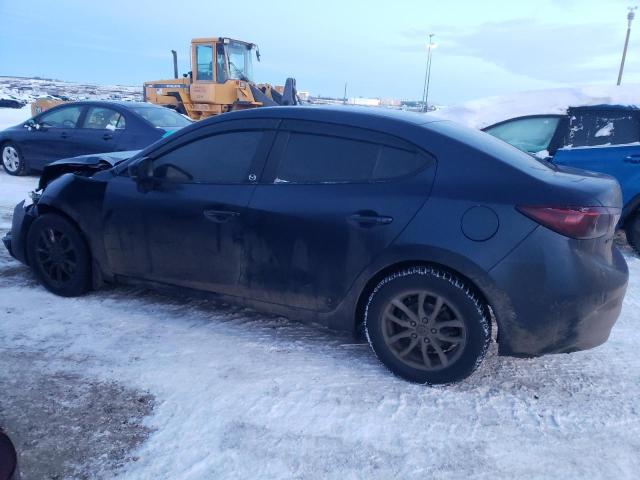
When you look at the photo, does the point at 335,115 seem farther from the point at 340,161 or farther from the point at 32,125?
the point at 32,125

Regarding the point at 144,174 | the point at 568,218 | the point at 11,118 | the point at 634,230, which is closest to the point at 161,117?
the point at 144,174

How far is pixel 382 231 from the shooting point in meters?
3.02

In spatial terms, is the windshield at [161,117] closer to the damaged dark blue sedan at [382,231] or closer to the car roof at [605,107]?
the damaged dark blue sedan at [382,231]

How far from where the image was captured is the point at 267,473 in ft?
7.70

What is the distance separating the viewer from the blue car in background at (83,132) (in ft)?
28.4

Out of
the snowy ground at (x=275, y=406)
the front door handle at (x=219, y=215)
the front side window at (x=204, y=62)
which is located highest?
the front side window at (x=204, y=62)

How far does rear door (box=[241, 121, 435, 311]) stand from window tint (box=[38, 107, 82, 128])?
7348 millimetres

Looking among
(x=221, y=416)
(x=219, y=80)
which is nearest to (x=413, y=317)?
(x=221, y=416)

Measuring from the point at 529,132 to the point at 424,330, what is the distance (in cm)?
462

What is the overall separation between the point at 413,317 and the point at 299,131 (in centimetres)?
136

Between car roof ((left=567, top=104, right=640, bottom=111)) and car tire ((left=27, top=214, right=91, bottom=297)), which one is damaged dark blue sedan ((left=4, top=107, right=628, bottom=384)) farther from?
car roof ((left=567, top=104, right=640, bottom=111))

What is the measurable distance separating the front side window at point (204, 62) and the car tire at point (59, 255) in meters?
13.4

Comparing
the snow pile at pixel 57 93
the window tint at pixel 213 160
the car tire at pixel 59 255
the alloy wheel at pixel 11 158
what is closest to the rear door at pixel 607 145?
the window tint at pixel 213 160

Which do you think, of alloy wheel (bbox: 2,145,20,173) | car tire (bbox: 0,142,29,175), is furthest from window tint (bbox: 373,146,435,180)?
alloy wheel (bbox: 2,145,20,173)
